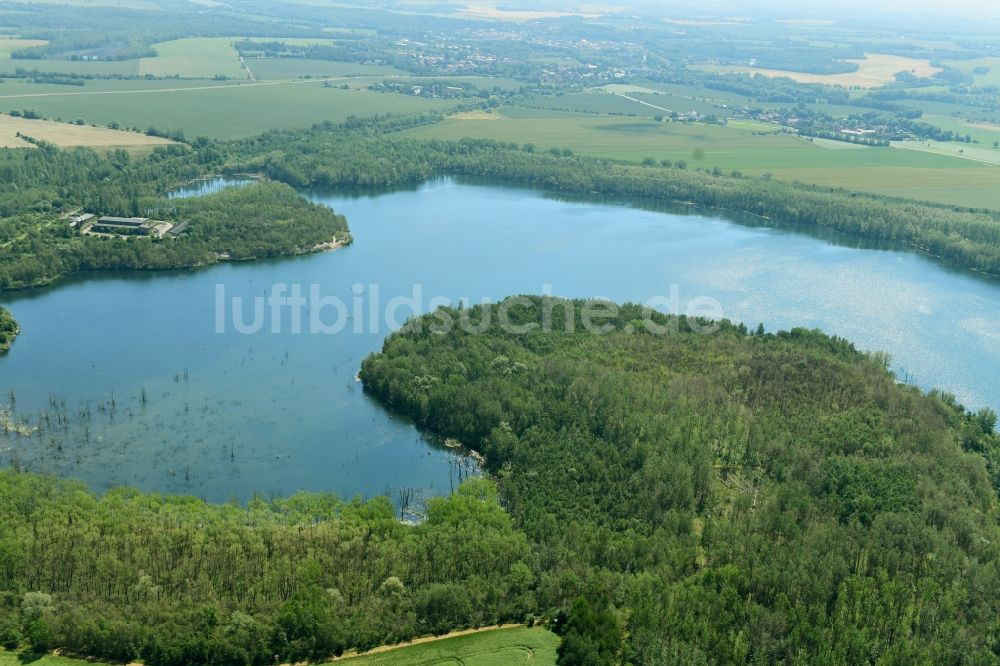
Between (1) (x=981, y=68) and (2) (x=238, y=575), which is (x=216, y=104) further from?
(1) (x=981, y=68)

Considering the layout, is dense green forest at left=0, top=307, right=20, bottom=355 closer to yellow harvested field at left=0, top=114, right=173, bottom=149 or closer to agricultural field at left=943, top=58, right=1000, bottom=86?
yellow harvested field at left=0, top=114, right=173, bottom=149

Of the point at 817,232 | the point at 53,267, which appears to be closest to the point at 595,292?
the point at 817,232

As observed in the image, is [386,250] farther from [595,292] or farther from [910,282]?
[910,282]

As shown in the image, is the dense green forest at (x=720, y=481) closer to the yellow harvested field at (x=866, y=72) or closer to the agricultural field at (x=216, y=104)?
the agricultural field at (x=216, y=104)

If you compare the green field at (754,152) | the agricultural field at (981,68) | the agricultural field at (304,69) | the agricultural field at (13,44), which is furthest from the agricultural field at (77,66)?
the agricultural field at (981,68)

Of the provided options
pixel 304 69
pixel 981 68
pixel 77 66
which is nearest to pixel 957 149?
pixel 981 68
